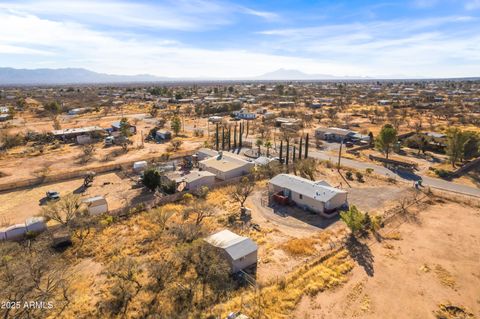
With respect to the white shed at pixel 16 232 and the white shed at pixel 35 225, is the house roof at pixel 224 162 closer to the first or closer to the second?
the white shed at pixel 35 225

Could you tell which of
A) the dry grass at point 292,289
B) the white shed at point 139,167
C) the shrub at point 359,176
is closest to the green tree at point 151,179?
the white shed at point 139,167

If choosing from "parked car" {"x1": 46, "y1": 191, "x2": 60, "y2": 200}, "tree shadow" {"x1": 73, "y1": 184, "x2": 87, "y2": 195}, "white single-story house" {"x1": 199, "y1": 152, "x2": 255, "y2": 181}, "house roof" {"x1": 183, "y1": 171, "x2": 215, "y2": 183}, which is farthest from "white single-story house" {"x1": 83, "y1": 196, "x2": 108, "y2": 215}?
"white single-story house" {"x1": 199, "y1": 152, "x2": 255, "y2": 181}

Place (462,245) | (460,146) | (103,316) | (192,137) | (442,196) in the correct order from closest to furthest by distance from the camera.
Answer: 1. (103,316)
2. (462,245)
3. (442,196)
4. (460,146)
5. (192,137)

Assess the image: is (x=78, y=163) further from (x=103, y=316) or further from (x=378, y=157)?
(x=378, y=157)

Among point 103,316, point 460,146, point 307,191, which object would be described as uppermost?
point 460,146

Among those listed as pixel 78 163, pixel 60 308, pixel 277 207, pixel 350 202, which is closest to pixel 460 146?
pixel 350 202

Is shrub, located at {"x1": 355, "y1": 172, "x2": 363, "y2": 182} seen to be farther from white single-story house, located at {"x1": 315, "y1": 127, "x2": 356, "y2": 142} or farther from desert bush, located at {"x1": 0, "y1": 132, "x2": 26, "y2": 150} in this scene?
desert bush, located at {"x1": 0, "y1": 132, "x2": 26, "y2": 150}

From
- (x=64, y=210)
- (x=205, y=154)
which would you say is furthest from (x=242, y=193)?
(x=64, y=210)
